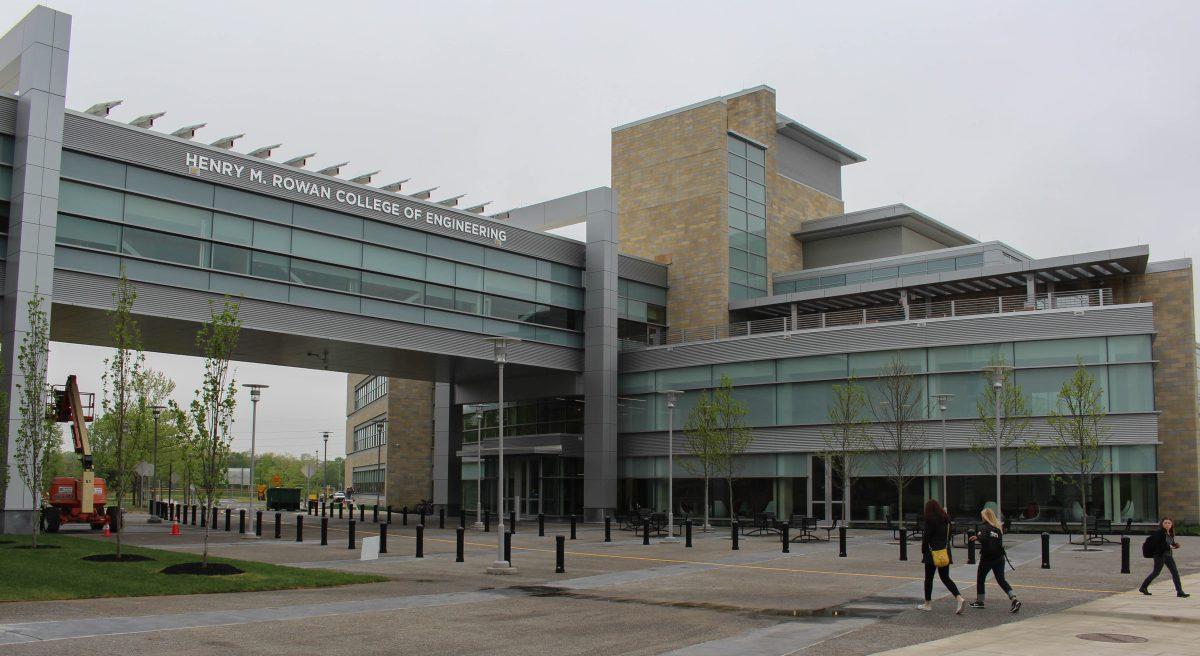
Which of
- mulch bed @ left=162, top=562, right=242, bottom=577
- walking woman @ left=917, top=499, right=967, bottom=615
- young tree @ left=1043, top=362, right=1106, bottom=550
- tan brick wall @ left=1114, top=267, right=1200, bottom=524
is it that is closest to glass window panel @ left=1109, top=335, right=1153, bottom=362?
young tree @ left=1043, top=362, right=1106, bottom=550

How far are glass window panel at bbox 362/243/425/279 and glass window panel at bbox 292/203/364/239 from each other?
890 millimetres

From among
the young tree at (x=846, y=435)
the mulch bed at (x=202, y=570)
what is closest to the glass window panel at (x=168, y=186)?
the mulch bed at (x=202, y=570)

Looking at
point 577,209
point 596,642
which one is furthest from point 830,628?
point 577,209

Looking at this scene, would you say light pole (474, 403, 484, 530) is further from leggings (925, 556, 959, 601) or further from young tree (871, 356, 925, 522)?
leggings (925, 556, 959, 601)

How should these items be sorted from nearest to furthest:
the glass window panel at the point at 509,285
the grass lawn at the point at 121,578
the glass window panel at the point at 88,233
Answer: the grass lawn at the point at 121,578 < the glass window panel at the point at 88,233 < the glass window panel at the point at 509,285

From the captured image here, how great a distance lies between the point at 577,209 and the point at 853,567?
29.2 metres

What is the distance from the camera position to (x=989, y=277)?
45594mm

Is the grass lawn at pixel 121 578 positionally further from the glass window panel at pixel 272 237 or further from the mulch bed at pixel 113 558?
the glass window panel at pixel 272 237

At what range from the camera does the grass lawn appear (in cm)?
1661

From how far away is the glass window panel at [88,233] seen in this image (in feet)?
107

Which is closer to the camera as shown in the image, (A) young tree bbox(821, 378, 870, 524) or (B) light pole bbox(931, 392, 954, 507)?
(B) light pole bbox(931, 392, 954, 507)

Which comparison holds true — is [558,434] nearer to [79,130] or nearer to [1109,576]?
[79,130]

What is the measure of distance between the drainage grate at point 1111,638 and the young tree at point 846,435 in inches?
1067

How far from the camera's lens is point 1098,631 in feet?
44.8
